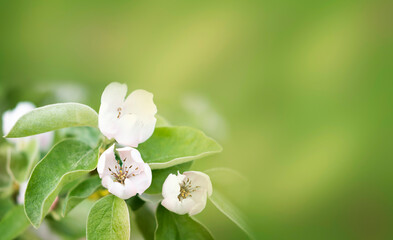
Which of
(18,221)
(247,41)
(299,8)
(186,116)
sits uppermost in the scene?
(299,8)

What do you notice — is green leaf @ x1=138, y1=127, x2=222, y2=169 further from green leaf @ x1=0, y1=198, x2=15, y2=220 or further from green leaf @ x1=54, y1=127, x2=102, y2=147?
green leaf @ x1=0, y1=198, x2=15, y2=220

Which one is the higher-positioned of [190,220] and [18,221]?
[190,220]

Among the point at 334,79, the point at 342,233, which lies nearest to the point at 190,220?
the point at 342,233

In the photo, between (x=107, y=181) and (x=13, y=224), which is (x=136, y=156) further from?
(x=13, y=224)

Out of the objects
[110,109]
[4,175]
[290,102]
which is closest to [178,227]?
[110,109]

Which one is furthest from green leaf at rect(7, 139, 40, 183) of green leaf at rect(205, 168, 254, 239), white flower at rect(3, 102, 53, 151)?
green leaf at rect(205, 168, 254, 239)

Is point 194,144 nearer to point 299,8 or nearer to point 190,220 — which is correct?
point 190,220

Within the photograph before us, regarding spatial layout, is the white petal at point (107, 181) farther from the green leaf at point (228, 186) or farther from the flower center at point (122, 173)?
the green leaf at point (228, 186)
